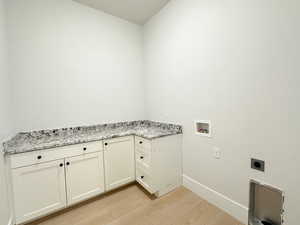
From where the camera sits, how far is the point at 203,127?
5.67 feet

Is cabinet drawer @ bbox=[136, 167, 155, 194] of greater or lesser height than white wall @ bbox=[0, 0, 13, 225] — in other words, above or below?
below

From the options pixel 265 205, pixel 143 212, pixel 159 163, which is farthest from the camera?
pixel 159 163

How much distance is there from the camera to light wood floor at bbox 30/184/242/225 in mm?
1419

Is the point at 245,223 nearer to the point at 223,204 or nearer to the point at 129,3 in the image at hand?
the point at 223,204

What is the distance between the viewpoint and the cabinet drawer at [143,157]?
178cm

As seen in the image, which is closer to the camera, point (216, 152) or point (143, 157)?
point (216, 152)

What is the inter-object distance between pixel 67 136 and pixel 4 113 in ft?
2.19

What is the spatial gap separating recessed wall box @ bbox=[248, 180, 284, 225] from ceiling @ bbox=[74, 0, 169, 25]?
2.67 meters

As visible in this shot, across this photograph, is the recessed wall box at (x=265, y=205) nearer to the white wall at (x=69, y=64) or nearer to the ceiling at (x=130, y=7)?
the white wall at (x=69, y=64)

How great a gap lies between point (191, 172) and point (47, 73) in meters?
2.42

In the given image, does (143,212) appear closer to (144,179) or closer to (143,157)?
(144,179)

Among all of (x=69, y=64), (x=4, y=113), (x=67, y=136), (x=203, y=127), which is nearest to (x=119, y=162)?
(x=67, y=136)

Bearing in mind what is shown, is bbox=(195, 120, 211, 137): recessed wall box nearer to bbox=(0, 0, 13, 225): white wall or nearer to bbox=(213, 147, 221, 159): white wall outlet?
bbox=(213, 147, 221, 159): white wall outlet

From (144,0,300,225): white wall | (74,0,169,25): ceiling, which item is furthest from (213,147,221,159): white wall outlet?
(74,0,169,25): ceiling
